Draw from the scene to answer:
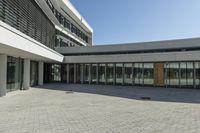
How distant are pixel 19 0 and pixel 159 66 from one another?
17892 mm

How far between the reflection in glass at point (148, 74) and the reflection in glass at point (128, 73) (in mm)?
1838

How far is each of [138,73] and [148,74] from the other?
1.27 metres

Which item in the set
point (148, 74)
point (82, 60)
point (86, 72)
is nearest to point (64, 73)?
point (86, 72)

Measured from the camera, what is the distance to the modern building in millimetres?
19562

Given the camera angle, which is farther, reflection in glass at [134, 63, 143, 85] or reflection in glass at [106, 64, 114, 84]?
reflection in glass at [106, 64, 114, 84]

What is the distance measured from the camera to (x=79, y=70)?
107 feet

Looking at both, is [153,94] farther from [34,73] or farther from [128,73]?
[34,73]

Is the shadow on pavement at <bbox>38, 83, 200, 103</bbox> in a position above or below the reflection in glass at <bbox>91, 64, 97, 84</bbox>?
below

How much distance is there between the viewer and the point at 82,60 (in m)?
30.6

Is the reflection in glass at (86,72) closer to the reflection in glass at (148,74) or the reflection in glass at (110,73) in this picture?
the reflection in glass at (110,73)

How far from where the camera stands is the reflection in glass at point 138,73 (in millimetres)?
28906

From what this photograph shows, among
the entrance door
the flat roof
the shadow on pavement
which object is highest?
the flat roof

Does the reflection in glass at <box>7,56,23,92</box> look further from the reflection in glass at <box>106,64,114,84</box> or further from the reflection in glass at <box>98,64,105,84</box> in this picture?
the reflection in glass at <box>106,64,114,84</box>

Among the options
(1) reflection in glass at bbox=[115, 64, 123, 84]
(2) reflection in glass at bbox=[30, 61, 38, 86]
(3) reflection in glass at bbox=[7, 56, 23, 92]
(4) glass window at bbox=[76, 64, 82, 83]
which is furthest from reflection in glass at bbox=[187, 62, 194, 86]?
(3) reflection in glass at bbox=[7, 56, 23, 92]
